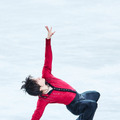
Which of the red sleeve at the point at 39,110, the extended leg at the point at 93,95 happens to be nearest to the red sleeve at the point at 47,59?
the red sleeve at the point at 39,110

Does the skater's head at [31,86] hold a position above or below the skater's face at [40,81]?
below

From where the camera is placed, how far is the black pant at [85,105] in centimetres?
902

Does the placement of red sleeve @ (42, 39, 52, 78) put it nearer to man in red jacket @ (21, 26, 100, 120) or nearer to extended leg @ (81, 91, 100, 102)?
man in red jacket @ (21, 26, 100, 120)

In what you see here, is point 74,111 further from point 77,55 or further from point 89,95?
point 77,55

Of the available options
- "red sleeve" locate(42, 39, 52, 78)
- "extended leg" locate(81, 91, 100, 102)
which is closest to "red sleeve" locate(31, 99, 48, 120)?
"red sleeve" locate(42, 39, 52, 78)

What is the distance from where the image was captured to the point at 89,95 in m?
9.29

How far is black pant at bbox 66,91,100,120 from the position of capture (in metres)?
9.02

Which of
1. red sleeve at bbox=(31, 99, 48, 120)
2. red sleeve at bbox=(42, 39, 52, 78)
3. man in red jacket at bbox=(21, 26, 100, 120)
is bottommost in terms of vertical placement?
red sleeve at bbox=(31, 99, 48, 120)

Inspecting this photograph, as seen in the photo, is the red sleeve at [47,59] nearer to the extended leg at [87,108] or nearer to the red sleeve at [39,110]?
the red sleeve at [39,110]

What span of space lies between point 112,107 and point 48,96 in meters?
2.29

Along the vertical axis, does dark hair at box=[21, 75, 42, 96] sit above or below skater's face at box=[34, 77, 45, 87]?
below

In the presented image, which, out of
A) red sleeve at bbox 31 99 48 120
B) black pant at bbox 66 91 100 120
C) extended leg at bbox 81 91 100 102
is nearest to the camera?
red sleeve at bbox 31 99 48 120

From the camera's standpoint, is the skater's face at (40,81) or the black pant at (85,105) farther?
the black pant at (85,105)

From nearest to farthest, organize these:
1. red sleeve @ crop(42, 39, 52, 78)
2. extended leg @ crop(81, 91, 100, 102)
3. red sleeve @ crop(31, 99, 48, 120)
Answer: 1. red sleeve @ crop(31, 99, 48, 120)
2. red sleeve @ crop(42, 39, 52, 78)
3. extended leg @ crop(81, 91, 100, 102)
